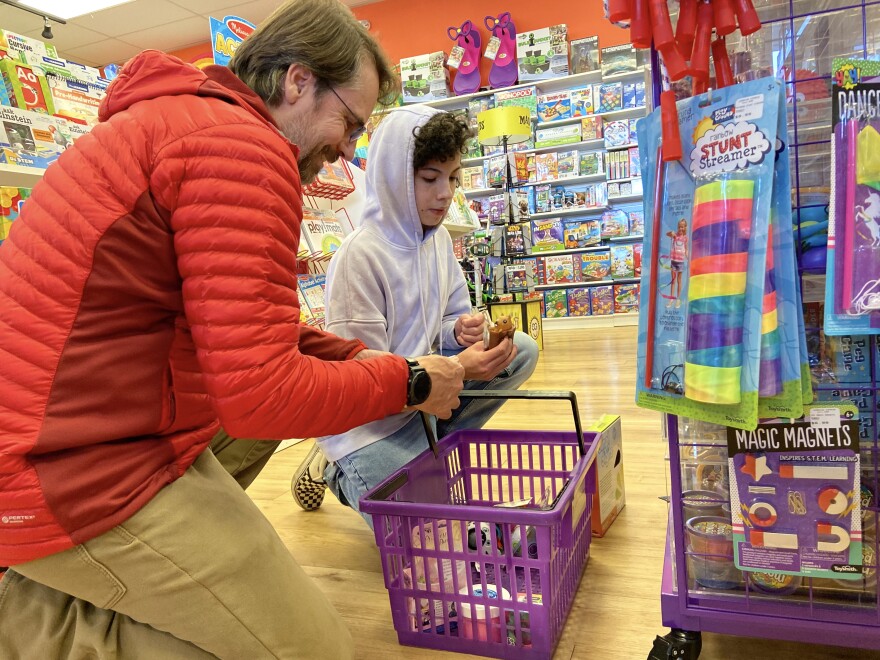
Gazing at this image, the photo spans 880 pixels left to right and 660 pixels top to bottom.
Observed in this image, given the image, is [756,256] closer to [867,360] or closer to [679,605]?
[867,360]

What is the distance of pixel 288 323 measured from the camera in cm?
83

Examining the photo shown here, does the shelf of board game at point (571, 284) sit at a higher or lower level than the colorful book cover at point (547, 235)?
lower

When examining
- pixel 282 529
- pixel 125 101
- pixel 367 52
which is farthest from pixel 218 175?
pixel 282 529

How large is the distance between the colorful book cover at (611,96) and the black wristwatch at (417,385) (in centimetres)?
562

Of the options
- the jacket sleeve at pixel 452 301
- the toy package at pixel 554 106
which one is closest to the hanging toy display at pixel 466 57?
the toy package at pixel 554 106

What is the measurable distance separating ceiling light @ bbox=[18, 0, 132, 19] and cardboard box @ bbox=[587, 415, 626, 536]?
566cm

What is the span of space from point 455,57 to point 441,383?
5.97 m

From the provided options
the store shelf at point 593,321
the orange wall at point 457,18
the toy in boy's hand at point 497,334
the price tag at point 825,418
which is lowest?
the store shelf at point 593,321

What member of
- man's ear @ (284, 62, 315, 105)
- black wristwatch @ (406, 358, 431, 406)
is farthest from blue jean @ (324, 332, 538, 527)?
man's ear @ (284, 62, 315, 105)

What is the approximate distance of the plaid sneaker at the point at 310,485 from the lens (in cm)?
180

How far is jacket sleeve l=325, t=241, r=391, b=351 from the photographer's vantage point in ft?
4.63

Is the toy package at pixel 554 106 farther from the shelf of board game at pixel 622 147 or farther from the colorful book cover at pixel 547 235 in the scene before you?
the colorful book cover at pixel 547 235

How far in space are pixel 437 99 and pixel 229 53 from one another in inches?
149

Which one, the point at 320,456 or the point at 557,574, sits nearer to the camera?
the point at 557,574
